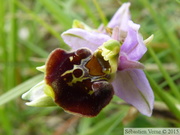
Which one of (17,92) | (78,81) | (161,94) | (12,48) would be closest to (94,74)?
(78,81)

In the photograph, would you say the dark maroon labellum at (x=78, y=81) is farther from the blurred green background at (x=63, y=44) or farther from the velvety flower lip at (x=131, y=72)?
the blurred green background at (x=63, y=44)

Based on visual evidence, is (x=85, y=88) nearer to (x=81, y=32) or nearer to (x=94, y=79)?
(x=94, y=79)

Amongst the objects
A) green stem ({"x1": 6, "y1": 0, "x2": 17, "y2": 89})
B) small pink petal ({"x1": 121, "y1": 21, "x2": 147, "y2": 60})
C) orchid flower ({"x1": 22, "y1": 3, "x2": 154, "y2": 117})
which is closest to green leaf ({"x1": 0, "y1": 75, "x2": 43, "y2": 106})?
orchid flower ({"x1": 22, "y1": 3, "x2": 154, "y2": 117})

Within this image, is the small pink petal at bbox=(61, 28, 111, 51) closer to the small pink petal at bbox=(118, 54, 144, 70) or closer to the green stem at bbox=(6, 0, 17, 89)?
the small pink petal at bbox=(118, 54, 144, 70)

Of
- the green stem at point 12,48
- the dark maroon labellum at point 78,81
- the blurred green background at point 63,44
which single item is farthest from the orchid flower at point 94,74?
the green stem at point 12,48

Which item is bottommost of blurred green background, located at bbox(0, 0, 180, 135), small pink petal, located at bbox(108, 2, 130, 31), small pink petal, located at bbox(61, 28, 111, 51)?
blurred green background, located at bbox(0, 0, 180, 135)

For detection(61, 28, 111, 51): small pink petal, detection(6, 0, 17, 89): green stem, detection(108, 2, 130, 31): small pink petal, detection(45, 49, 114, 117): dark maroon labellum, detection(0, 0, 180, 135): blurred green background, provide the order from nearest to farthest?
detection(45, 49, 114, 117): dark maroon labellum, detection(61, 28, 111, 51): small pink petal, detection(108, 2, 130, 31): small pink petal, detection(0, 0, 180, 135): blurred green background, detection(6, 0, 17, 89): green stem

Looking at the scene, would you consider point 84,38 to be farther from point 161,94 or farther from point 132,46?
point 161,94
